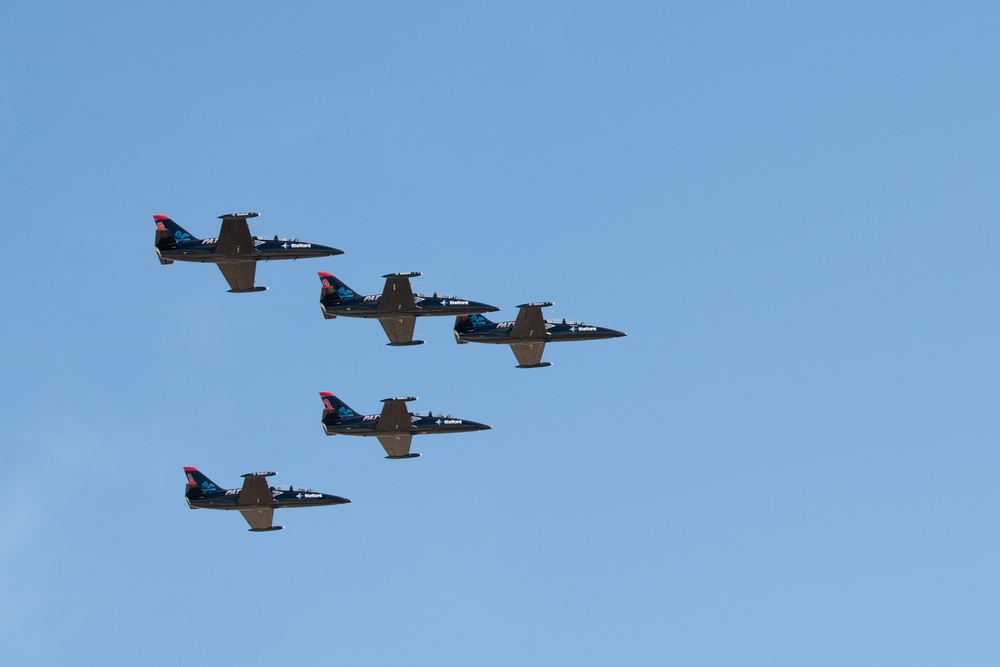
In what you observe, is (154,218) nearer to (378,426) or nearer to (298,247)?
(298,247)

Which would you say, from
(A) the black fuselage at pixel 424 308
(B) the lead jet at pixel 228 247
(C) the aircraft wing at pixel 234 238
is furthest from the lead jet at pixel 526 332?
(C) the aircraft wing at pixel 234 238

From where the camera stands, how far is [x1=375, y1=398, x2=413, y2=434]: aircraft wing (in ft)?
475

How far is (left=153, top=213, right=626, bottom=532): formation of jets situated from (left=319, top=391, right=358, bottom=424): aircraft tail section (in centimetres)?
9

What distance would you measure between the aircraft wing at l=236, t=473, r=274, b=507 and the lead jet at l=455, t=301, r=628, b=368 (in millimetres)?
21457

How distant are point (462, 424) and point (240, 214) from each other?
2976cm

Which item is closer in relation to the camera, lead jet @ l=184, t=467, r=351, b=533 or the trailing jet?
the trailing jet

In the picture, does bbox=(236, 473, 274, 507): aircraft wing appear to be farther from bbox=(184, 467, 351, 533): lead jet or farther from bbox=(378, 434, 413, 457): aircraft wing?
bbox=(378, 434, 413, 457): aircraft wing

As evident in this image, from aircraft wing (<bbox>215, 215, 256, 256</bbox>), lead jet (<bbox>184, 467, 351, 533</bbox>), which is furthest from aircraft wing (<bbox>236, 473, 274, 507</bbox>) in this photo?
aircraft wing (<bbox>215, 215, 256, 256</bbox>)

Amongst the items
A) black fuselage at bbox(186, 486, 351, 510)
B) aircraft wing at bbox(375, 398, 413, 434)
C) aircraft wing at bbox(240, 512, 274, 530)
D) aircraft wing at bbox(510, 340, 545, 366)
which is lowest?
aircraft wing at bbox(240, 512, 274, 530)

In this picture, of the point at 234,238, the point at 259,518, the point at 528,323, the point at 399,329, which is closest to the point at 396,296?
the point at 399,329

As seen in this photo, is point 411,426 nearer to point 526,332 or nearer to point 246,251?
point 526,332

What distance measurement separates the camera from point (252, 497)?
5733 inches

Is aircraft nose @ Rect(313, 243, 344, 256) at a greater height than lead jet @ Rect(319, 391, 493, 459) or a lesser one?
greater

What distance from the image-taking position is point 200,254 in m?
135
